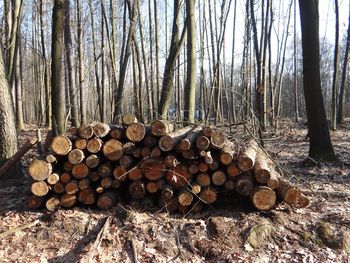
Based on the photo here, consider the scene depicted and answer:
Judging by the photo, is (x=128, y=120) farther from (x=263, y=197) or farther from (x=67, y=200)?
(x=263, y=197)

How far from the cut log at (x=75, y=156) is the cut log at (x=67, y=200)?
53 cm

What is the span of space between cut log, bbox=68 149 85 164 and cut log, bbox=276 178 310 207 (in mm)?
2901

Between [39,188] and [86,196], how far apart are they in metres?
0.66

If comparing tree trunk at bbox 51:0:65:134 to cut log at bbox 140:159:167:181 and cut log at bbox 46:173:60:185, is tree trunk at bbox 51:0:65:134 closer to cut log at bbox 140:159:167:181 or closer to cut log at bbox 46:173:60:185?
cut log at bbox 46:173:60:185

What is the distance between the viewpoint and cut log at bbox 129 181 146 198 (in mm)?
5164

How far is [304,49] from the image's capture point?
27.3 ft

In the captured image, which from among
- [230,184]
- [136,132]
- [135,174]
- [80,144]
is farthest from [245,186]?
[80,144]

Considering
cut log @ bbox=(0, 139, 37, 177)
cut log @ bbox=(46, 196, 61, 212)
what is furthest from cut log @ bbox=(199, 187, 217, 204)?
cut log @ bbox=(0, 139, 37, 177)

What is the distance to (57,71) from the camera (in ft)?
23.4

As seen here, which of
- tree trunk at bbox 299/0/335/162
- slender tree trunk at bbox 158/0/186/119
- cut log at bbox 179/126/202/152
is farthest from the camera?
slender tree trunk at bbox 158/0/186/119

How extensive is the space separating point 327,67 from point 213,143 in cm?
4791

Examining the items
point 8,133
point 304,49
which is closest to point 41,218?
point 8,133

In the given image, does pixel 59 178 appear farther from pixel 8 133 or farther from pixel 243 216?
pixel 243 216

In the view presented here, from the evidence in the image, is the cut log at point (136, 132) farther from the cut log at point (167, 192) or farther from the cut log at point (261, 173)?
the cut log at point (261, 173)
